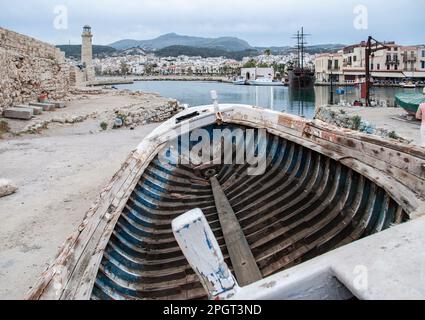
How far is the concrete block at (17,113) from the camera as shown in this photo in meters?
13.9

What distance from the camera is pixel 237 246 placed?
386cm

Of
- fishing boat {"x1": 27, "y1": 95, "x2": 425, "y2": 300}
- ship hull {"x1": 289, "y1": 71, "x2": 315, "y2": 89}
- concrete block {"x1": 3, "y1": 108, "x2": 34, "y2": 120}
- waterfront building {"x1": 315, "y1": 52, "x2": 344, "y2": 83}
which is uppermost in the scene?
waterfront building {"x1": 315, "y1": 52, "x2": 344, "y2": 83}

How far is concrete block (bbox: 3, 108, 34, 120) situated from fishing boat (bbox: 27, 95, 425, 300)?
988 centimetres

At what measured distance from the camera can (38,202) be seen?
255 inches

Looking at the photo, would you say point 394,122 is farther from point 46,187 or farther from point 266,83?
point 266,83

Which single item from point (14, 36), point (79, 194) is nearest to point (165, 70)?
point (14, 36)

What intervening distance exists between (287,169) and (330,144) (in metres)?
Result: 1.10

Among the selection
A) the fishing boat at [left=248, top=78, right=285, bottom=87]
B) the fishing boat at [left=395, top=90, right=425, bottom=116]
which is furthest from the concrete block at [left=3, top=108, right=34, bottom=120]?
the fishing boat at [left=248, top=78, right=285, bottom=87]

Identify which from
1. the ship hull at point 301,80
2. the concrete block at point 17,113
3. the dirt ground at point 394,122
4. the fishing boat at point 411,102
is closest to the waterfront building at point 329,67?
the ship hull at point 301,80

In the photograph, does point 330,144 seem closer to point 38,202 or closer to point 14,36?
point 38,202

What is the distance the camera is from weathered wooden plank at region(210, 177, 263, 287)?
10.9 feet

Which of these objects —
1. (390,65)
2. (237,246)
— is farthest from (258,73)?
(237,246)

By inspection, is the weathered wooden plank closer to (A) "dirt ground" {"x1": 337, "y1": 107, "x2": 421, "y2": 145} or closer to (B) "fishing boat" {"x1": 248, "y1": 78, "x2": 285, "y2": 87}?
(A) "dirt ground" {"x1": 337, "y1": 107, "x2": 421, "y2": 145}

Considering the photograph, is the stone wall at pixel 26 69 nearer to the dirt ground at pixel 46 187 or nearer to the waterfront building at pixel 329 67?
the dirt ground at pixel 46 187
